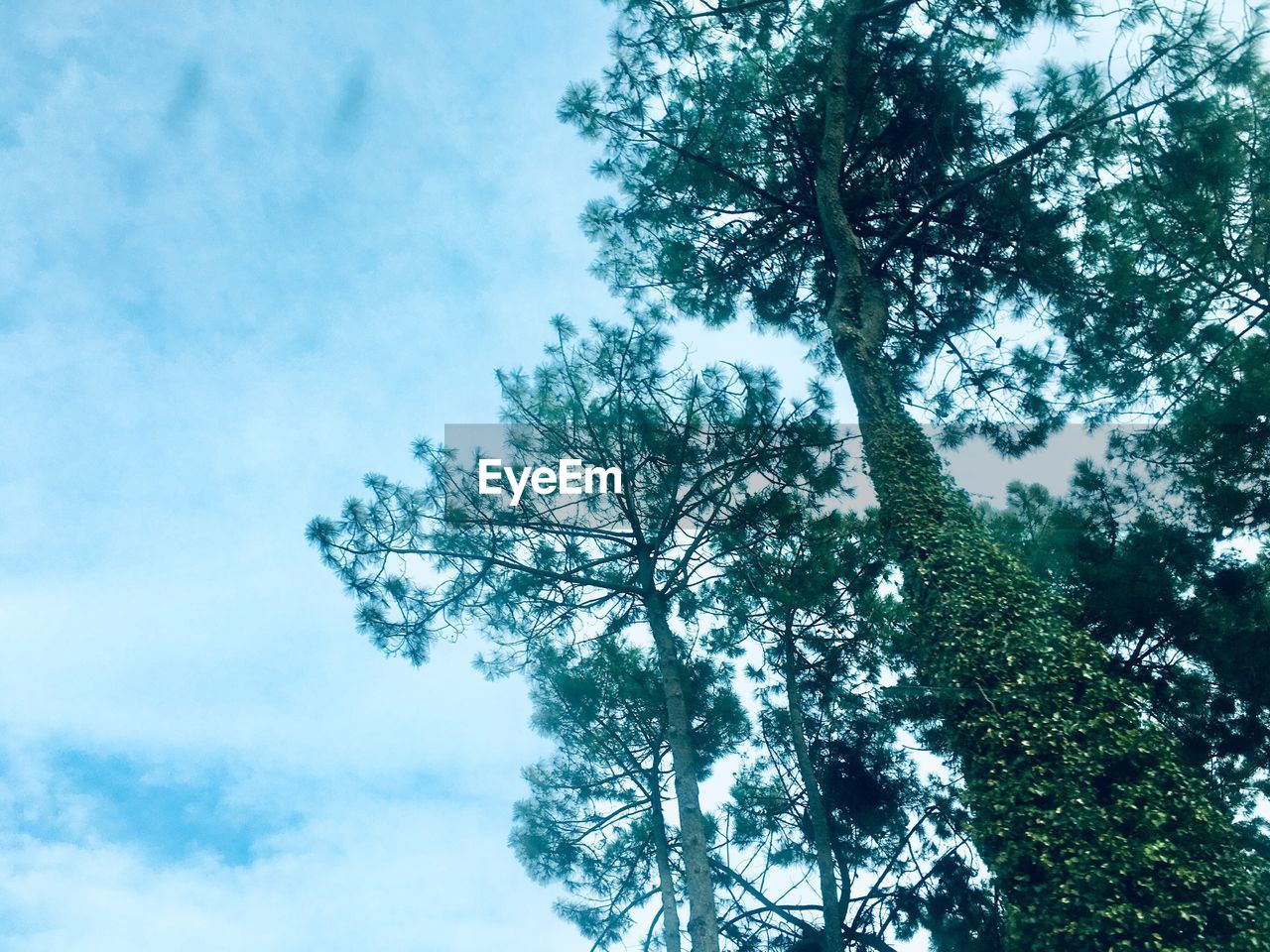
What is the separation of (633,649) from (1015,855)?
7458 mm

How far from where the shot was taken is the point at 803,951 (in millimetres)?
9266

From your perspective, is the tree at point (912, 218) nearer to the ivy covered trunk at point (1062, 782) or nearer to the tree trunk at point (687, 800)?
the ivy covered trunk at point (1062, 782)

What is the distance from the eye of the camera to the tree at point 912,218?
5.99 m

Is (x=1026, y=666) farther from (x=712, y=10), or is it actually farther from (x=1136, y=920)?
(x=712, y=10)

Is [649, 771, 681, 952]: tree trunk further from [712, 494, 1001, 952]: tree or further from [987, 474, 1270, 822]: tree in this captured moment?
[987, 474, 1270, 822]: tree

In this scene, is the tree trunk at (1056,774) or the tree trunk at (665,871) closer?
the tree trunk at (1056,774)

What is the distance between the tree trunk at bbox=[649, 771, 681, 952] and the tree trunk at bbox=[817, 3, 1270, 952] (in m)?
5.16

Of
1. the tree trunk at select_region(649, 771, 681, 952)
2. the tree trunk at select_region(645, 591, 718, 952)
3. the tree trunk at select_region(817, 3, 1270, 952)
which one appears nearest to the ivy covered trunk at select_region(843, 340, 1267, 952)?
the tree trunk at select_region(817, 3, 1270, 952)

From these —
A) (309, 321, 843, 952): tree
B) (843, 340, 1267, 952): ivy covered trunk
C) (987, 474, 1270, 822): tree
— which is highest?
(309, 321, 843, 952): tree

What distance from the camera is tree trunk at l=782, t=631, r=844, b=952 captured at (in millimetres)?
8781

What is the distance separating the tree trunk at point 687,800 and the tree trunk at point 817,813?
1.27 metres

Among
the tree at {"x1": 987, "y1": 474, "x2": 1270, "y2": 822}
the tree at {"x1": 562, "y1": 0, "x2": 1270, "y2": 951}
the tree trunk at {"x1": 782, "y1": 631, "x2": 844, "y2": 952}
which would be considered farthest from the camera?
the tree trunk at {"x1": 782, "y1": 631, "x2": 844, "y2": 952}

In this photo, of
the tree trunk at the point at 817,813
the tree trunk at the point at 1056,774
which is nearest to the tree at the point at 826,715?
the tree trunk at the point at 817,813

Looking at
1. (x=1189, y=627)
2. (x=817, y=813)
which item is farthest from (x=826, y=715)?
(x=1189, y=627)
